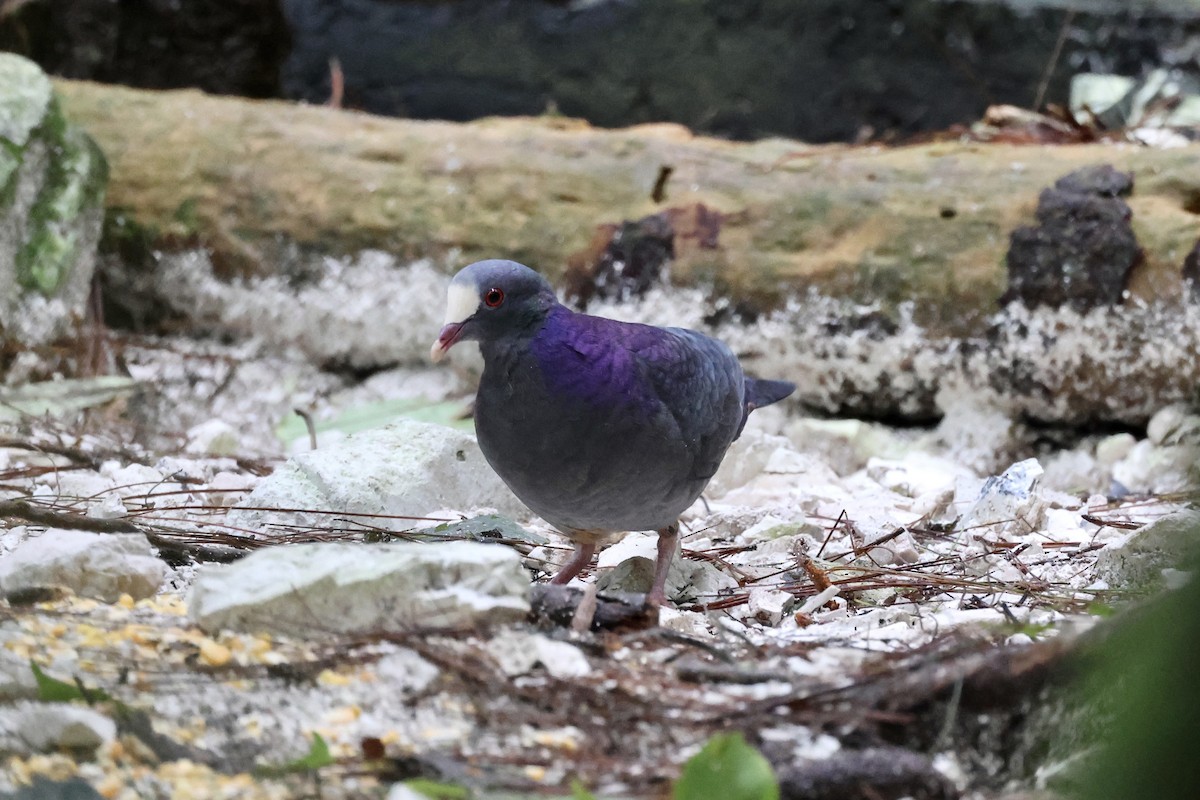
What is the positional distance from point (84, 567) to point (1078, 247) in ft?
11.4

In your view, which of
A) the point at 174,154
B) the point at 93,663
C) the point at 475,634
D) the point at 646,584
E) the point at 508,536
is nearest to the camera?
the point at 93,663

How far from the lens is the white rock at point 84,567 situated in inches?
84.3

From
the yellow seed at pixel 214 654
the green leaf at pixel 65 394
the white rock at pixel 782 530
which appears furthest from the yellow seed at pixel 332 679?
the green leaf at pixel 65 394

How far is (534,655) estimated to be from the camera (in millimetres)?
1919

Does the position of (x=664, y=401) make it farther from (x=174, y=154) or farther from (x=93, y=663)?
(x=174, y=154)

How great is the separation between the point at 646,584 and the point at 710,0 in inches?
218

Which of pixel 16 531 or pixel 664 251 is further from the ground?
pixel 664 251

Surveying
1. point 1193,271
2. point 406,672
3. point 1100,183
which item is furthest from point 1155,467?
point 406,672

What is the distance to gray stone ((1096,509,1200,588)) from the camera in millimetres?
2326

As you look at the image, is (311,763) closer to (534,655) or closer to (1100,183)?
(534,655)

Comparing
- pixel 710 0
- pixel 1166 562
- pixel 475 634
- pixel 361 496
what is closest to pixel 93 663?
pixel 475 634

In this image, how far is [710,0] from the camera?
24.7 feet

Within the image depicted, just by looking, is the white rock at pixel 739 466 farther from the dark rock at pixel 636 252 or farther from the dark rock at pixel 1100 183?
the dark rock at pixel 1100 183

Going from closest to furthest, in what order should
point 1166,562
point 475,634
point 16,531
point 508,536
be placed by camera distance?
point 475,634, point 1166,562, point 16,531, point 508,536
